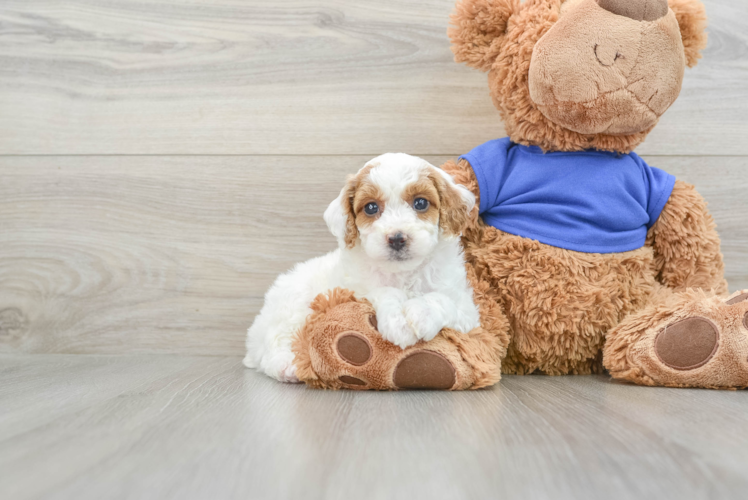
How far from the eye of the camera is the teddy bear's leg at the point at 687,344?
0.96m

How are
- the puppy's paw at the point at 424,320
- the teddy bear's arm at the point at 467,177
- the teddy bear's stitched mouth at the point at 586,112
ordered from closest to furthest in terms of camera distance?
the puppy's paw at the point at 424,320 → the teddy bear's stitched mouth at the point at 586,112 → the teddy bear's arm at the point at 467,177

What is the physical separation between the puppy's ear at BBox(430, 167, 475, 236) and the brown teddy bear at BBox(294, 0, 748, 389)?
13 centimetres

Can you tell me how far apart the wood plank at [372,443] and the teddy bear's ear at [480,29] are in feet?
2.19

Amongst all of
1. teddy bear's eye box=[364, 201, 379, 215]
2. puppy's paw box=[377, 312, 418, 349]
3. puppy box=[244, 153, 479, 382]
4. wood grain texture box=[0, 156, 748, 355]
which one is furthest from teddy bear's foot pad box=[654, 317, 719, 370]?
wood grain texture box=[0, 156, 748, 355]

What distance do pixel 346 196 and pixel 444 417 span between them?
1.46 feet

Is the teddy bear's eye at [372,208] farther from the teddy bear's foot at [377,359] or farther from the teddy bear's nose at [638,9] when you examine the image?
the teddy bear's nose at [638,9]

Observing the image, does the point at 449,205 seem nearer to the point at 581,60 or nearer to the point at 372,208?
the point at 372,208

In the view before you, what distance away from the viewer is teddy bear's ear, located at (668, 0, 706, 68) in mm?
1113

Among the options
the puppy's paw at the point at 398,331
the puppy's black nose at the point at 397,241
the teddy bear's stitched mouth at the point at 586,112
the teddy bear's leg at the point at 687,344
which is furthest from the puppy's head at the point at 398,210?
the teddy bear's leg at the point at 687,344

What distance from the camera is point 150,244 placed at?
1488 mm

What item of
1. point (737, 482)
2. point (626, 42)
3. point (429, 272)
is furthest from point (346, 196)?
point (737, 482)

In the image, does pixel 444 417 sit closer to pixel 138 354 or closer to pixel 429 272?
pixel 429 272

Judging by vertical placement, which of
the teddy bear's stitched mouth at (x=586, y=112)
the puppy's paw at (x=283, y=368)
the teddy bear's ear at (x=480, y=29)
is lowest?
the puppy's paw at (x=283, y=368)

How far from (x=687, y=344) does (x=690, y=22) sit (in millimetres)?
630
